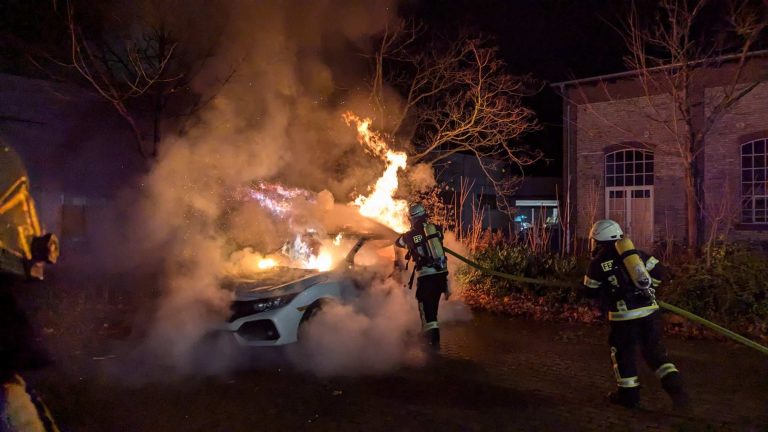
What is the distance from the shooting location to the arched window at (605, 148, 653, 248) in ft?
56.0

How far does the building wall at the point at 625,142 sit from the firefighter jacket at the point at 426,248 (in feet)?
31.9

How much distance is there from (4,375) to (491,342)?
5.96 meters

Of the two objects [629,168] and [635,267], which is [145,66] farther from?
[629,168]

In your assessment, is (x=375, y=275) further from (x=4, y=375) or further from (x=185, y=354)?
(x=4, y=375)

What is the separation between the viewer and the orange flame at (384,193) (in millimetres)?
10891

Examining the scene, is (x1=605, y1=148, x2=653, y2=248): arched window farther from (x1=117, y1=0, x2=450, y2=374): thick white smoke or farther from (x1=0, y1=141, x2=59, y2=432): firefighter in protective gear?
(x1=0, y1=141, x2=59, y2=432): firefighter in protective gear

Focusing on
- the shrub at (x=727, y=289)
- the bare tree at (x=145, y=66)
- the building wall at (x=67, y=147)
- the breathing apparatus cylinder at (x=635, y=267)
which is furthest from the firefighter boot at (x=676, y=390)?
the building wall at (x=67, y=147)

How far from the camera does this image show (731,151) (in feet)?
50.9

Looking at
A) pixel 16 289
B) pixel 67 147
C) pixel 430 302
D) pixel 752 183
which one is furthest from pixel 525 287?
pixel 67 147

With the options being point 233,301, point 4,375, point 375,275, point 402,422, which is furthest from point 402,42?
point 4,375

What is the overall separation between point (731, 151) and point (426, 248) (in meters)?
A: 12.4

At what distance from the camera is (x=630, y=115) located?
17000mm

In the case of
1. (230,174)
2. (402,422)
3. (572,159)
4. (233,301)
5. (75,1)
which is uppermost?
(75,1)

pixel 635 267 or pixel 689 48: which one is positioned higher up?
pixel 689 48
